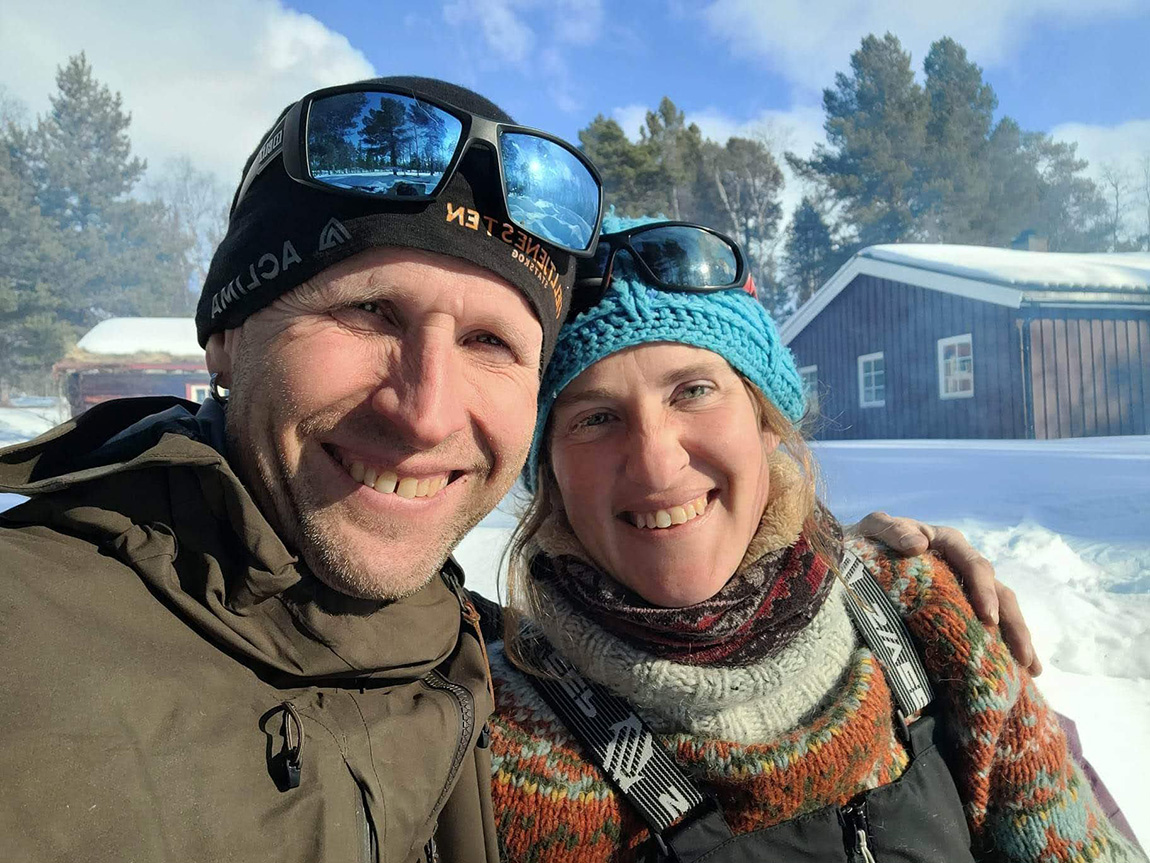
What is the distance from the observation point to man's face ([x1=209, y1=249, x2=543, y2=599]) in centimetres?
129

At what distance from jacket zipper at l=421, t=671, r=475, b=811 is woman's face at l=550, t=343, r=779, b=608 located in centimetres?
48

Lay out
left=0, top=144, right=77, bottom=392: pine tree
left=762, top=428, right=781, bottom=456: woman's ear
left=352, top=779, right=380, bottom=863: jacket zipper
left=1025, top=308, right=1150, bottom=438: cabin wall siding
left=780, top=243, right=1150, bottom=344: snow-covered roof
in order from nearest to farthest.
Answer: left=352, top=779, right=380, bottom=863: jacket zipper < left=762, top=428, right=781, bottom=456: woman's ear < left=780, top=243, right=1150, bottom=344: snow-covered roof < left=1025, top=308, right=1150, bottom=438: cabin wall siding < left=0, top=144, right=77, bottom=392: pine tree

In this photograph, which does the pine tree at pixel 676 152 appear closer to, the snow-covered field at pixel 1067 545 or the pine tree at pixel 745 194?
the pine tree at pixel 745 194

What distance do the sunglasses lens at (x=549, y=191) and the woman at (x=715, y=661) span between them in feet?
0.36

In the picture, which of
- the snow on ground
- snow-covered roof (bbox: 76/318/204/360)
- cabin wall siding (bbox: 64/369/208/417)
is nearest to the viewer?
the snow on ground

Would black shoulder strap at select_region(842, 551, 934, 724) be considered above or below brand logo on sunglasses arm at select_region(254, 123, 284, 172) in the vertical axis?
below

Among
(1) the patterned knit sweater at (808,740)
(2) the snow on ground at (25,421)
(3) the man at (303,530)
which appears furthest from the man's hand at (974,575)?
(2) the snow on ground at (25,421)

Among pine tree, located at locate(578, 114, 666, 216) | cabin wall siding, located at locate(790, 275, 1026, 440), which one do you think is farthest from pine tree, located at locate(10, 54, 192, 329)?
cabin wall siding, located at locate(790, 275, 1026, 440)

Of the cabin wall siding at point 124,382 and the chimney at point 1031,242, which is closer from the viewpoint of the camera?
the chimney at point 1031,242

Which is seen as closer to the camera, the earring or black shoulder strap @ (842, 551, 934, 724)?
the earring

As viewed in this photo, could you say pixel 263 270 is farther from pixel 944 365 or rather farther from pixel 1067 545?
pixel 944 365

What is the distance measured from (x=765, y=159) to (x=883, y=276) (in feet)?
71.3

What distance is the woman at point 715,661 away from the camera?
153 cm

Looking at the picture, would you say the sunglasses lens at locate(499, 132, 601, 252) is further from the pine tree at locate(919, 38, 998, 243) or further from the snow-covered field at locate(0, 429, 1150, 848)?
the pine tree at locate(919, 38, 998, 243)
